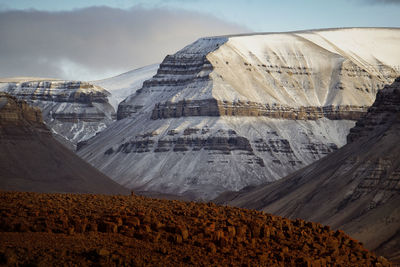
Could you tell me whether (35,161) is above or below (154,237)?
above

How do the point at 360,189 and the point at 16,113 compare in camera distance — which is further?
the point at 16,113

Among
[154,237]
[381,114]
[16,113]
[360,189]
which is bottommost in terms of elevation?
[154,237]

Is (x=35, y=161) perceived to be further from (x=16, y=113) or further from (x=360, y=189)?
(x=360, y=189)

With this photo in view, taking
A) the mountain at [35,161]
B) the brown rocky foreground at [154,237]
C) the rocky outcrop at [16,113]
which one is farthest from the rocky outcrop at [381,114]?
the brown rocky foreground at [154,237]

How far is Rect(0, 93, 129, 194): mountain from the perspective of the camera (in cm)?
13512

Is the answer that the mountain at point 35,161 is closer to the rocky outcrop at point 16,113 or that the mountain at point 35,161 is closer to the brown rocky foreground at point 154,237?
the rocky outcrop at point 16,113

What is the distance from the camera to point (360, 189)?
405 ft

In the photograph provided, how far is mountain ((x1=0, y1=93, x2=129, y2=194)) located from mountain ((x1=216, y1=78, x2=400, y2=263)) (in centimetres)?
2701

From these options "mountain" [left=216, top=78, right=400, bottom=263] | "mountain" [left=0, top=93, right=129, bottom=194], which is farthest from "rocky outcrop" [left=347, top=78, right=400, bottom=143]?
"mountain" [left=0, top=93, right=129, bottom=194]

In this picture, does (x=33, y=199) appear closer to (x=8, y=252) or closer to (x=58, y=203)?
(x=58, y=203)

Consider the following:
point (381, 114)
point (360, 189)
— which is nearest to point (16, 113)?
point (381, 114)

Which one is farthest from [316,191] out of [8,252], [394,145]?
[8,252]

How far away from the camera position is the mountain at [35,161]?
135 m

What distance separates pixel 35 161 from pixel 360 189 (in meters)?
52.0
